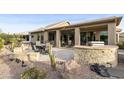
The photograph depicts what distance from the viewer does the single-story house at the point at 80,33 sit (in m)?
16.8

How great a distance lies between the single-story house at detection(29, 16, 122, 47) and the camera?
16.8m

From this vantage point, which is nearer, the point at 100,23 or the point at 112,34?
the point at 112,34

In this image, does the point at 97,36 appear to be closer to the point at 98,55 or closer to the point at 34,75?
the point at 98,55

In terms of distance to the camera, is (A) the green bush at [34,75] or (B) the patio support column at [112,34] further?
(B) the patio support column at [112,34]

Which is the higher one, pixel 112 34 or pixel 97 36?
pixel 112 34

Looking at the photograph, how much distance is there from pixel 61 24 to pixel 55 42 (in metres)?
2.68

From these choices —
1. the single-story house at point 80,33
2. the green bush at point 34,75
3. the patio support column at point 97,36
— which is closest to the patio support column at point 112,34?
the single-story house at point 80,33

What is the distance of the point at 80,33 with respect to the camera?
20984 mm

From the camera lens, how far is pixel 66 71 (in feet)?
38.8

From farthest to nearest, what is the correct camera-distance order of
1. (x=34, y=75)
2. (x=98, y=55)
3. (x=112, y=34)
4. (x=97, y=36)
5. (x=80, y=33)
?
(x=80, y=33) < (x=97, y=36) < (x=112, y=34) < (x=98, y=55) < (x=34, y=75)

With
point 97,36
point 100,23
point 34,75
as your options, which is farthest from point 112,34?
point 34,75

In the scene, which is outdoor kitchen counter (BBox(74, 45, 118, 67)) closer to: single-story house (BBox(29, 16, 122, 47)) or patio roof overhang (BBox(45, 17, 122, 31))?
single-story house (BBox(29, 16, 122, 47))

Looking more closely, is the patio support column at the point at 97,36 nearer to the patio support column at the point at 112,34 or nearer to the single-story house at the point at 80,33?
the single-story house at the point at 80,33
